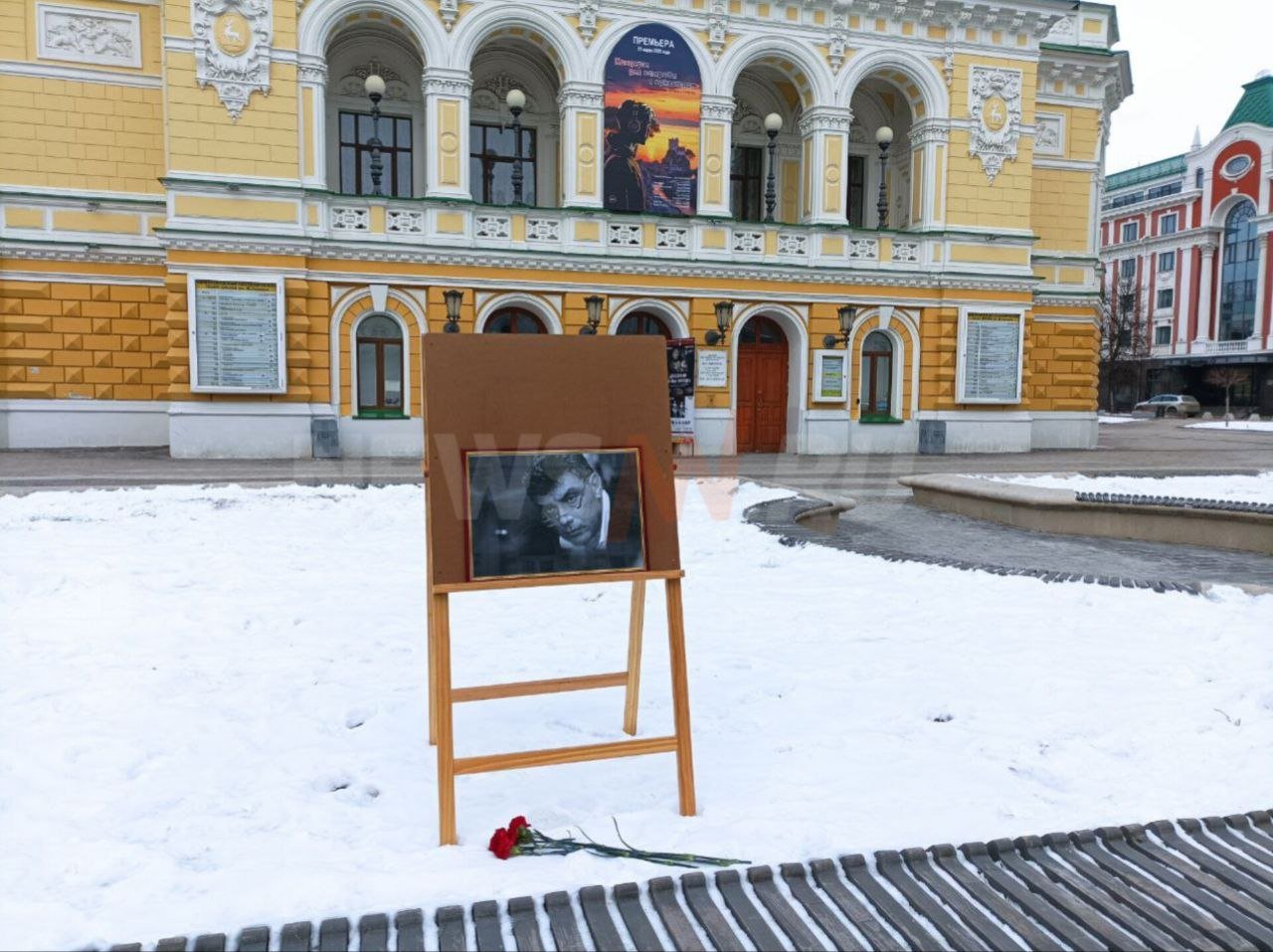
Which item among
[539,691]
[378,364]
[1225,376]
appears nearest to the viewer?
[539,691]

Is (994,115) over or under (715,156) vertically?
over

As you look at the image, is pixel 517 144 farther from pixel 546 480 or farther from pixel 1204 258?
pixel 1204 258

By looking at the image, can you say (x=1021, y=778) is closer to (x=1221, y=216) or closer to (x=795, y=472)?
(x=795, y=472)

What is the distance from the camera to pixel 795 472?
17.0m

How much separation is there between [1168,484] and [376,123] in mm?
17028

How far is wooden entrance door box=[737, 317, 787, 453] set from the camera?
844 inches

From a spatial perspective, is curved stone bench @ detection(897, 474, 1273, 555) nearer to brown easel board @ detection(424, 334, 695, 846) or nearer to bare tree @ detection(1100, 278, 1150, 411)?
brown easel board @ detection(424, 334, 695, 846)

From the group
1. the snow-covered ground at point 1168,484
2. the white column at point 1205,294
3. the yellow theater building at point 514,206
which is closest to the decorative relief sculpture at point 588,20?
the yellow theater building at point 514,206

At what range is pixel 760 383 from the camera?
2155 centimetres

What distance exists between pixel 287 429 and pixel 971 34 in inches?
711

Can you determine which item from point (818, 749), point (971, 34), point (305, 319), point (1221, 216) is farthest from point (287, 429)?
point (1221, 216)

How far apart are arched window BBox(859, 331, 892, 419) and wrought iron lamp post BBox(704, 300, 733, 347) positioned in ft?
12.3

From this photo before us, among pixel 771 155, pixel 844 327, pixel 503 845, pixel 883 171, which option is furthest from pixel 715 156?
pixel 503 845

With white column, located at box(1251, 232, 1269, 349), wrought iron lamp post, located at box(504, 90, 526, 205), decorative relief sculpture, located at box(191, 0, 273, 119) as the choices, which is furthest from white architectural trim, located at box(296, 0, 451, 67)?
white column, located at box(1251, 232, 1269, 349)
